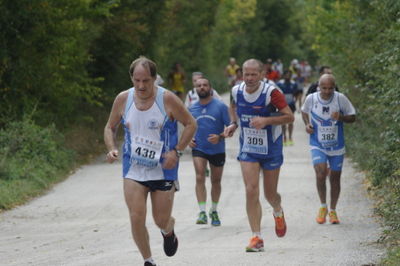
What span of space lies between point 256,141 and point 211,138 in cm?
157

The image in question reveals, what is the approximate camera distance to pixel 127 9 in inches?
990

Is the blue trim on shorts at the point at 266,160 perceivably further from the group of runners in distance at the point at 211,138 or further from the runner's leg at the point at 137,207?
the runner's leg at the point at 137,207

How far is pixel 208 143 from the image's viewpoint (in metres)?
13.2

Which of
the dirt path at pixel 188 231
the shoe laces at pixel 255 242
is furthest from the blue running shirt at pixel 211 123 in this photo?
the shoe laces at pixel 255 242

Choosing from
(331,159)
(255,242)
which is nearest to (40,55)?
(331,159)

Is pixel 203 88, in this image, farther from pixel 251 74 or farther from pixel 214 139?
pixel 251 74

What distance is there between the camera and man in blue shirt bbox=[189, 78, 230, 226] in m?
13.2

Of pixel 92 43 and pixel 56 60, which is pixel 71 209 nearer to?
pixel 56 60

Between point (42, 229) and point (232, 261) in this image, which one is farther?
point (42, 229)

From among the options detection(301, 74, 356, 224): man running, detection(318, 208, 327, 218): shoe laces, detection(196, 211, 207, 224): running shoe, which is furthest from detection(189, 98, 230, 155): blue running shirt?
detection(318, 208, 327, 218): shoe laces

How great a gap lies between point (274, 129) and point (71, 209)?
5.06 metres

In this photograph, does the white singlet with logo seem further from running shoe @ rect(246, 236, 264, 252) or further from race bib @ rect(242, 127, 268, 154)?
race bib @ rect(242, 127, 268, 154)

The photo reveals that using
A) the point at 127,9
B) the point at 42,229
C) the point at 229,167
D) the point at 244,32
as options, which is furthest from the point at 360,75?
the point at 244,32

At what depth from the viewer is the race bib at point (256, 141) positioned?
10680 millimetres
